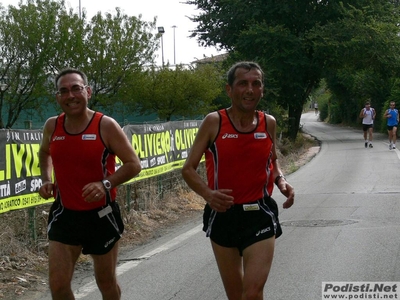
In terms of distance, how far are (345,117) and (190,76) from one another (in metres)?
28.2

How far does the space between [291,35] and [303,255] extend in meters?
28.4

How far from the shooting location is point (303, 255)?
27.9 ft

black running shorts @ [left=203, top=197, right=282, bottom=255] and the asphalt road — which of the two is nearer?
black running shorts @ [left=203, top=197, right=282, bottom=255]

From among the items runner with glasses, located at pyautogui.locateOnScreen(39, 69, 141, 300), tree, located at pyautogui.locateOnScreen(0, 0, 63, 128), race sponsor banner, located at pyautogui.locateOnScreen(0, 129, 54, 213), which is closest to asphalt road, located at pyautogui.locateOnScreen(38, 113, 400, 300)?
race sponsor banner, located at pyautogui.locateOnScreen(0, 129, 54, 213)

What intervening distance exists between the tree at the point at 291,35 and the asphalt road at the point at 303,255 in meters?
21.9

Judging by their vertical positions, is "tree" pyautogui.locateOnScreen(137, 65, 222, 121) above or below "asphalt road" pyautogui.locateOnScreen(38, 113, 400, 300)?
above

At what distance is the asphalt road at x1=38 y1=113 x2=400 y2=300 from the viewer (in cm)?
713

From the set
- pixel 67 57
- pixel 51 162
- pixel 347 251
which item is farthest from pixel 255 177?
pixel 67 57

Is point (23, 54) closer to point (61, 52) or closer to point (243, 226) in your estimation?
point (61, 52)

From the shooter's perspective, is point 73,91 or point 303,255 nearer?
point 73,91

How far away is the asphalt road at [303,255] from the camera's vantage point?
7129 millimetres

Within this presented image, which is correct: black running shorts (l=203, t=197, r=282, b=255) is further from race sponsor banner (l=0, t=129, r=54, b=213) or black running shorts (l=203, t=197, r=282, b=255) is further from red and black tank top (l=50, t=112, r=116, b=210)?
Answer: race sponsor banner (l=0, t=129, r=54, b=213)

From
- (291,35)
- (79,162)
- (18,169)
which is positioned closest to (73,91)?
(79,162)

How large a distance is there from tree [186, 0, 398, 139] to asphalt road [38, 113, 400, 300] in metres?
21.9
